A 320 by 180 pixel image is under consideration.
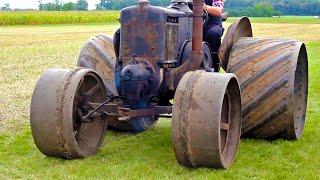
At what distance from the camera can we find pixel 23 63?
17.9 m

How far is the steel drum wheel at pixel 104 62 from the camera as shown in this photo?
6.97 m

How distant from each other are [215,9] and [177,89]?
5.74 ft

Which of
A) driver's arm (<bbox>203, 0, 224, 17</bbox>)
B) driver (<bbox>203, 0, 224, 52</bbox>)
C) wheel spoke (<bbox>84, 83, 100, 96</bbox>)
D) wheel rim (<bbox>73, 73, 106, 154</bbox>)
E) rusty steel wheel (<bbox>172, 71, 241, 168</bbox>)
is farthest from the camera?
driver (<bbox>203, 0, 224, 52</bbox>)

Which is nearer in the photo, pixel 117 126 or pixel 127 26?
pixel 127 26

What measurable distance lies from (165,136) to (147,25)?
1.93 m

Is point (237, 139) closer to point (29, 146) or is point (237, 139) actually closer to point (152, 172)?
point (152, 172)

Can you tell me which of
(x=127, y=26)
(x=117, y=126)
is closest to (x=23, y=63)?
(x=117, y=126)

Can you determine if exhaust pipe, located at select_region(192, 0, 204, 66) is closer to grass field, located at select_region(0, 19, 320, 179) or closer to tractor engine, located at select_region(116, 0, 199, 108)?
tractor engine, located at select_region(116, 0, 199, 108)

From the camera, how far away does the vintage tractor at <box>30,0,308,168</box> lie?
522 centimetres

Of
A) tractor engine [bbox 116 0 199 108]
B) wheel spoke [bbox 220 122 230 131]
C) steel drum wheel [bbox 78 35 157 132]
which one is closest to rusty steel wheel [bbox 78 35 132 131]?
steel drum wheel [bbox 78 35 157 132]

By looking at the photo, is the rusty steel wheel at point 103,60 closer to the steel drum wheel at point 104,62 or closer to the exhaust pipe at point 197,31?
the steel drum wheel at point 104,62

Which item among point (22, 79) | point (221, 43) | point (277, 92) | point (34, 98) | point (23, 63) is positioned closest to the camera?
point (34, 98)

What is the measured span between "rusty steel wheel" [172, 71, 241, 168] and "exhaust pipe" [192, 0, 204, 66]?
0.77 metres

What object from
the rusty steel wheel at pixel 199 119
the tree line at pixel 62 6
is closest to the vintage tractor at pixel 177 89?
the rusty steel wheel at pixel 199 119
